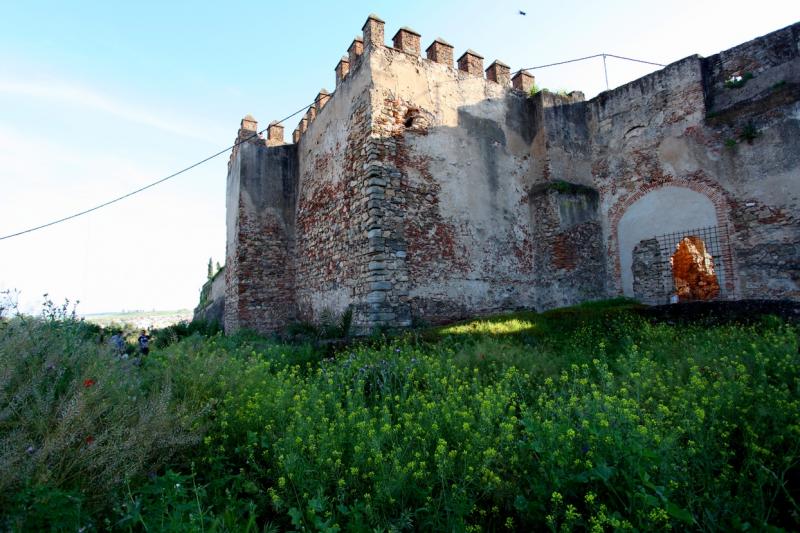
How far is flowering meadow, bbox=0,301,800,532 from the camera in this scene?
234cm

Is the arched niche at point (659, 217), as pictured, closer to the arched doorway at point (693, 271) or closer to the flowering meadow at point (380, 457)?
the arched doorway at point (693, 271)

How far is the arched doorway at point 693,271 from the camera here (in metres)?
11.2

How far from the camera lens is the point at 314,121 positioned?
1300cm

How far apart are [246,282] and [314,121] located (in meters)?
4.88

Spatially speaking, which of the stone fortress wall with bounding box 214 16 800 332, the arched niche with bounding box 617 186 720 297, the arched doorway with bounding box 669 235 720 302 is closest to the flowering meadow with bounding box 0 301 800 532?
the stone fortress wall with bounding box 214 16 800 332

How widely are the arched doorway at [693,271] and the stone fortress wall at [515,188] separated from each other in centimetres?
62

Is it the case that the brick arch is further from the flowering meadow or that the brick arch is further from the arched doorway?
the flowering meadow

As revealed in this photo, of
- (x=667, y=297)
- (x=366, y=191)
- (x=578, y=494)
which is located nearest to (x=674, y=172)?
(x=667, y=297)

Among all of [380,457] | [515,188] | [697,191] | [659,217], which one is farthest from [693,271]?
[380,457]

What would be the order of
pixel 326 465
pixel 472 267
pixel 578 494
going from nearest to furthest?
Result: pixel 578 494
pixel 326 465
pixel 472 267

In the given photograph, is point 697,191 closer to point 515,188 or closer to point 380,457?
point 515,188

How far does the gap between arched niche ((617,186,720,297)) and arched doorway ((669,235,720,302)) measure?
0.43m

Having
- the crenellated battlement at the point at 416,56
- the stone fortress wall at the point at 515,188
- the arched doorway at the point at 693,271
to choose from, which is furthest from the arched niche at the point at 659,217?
the crenellated battlement at the point at 416,56

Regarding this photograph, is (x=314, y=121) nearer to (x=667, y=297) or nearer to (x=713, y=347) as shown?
(x=667, y=297)
